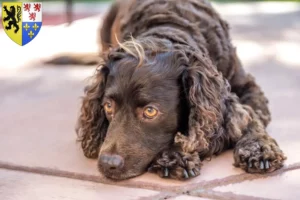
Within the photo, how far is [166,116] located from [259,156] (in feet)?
1.79

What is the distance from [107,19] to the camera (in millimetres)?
5230

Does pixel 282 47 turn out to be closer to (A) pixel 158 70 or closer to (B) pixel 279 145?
(B) pixel 279 145

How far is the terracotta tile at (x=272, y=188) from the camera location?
2854 millimetres

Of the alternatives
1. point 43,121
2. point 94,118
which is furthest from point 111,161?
point 43,121

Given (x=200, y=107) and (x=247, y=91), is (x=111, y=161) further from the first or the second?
(x=247, y=91)

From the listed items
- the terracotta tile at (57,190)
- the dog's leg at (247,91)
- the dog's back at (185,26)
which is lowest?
the terracotta tile at (57,190)

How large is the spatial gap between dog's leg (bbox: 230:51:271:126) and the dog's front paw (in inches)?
36.2

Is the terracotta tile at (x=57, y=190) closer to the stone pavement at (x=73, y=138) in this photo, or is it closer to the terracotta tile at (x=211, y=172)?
the stone pavement at (x=73, y=138)

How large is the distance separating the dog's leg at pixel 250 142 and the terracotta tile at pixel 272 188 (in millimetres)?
103

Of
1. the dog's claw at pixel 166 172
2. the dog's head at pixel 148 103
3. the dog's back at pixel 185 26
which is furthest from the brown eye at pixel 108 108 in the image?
the dog's back at pixel 185 26

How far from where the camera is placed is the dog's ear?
340 cm

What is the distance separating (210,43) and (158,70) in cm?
86

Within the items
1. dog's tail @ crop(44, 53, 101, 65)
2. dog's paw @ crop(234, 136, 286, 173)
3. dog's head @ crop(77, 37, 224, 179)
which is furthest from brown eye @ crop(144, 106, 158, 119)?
dog's tail @ crop(44, 53, 101, 65)

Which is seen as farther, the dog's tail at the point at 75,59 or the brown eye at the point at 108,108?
the dog's tail at the point at 75,59
